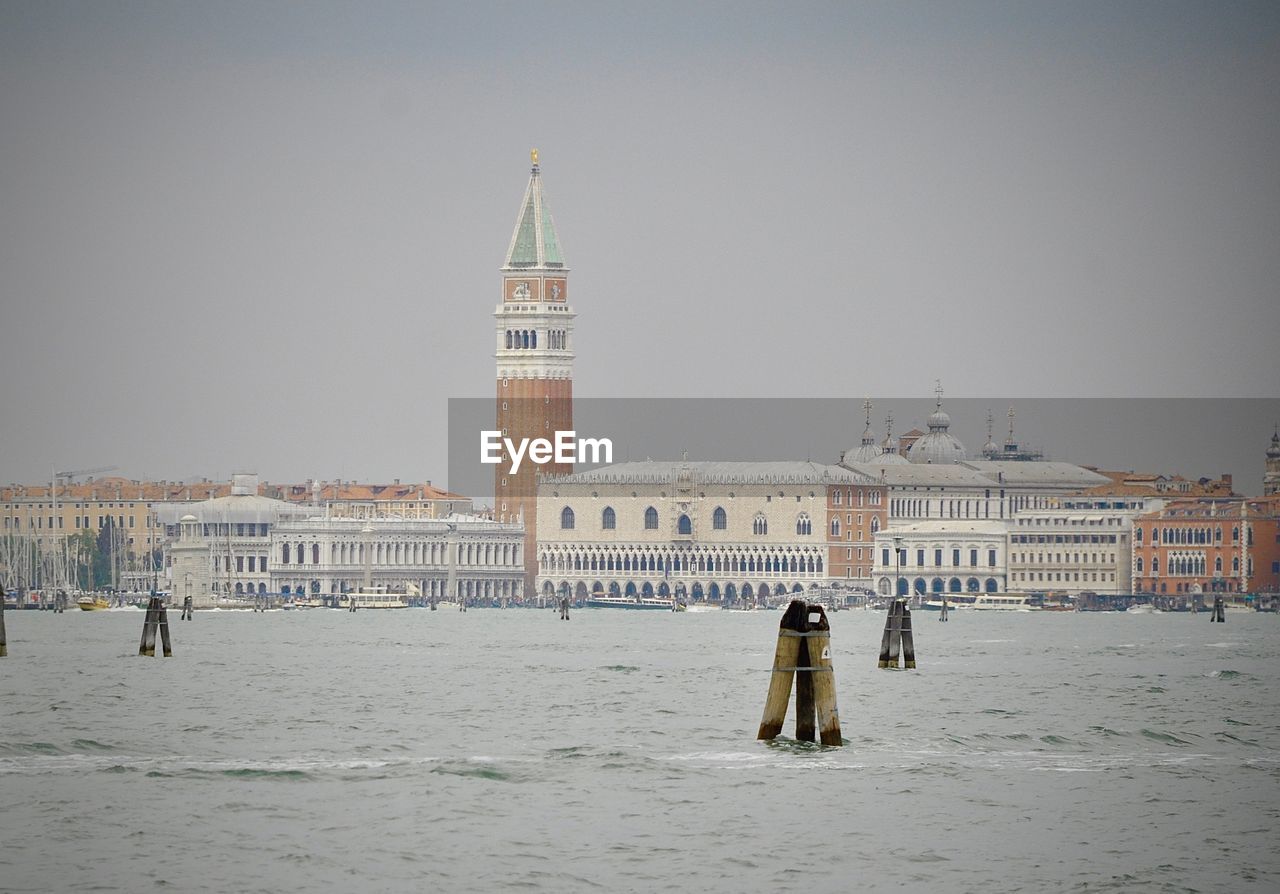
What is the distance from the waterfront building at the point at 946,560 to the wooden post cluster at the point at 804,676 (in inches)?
4534

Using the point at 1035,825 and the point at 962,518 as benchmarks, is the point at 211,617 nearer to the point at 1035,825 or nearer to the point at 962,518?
the point at 962,518

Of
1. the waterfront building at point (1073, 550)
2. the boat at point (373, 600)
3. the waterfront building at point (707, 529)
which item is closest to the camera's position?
the boat at point (373, 600)

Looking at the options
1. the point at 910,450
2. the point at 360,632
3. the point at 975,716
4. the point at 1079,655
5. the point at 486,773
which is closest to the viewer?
the point at 486,773

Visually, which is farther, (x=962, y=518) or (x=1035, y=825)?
(x=962, y=518)

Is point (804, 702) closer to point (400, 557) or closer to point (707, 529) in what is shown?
point (400, 557)

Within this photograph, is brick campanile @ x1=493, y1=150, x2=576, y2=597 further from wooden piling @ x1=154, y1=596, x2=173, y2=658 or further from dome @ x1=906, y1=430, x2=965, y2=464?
wooden piling @ x1=154, y1=596, x2=173, y2=658

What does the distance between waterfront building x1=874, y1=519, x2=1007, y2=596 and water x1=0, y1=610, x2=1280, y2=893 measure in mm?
95680

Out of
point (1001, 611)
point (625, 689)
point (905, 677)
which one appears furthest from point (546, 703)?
point (1001, 611)

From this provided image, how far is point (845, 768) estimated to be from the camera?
2958cm

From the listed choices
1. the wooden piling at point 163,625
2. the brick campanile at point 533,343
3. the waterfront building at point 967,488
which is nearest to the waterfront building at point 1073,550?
the waterfront building at point 967,488

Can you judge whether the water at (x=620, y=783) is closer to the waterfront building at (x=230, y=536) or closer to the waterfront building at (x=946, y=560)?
the waterfront building at (x=946, y=560)

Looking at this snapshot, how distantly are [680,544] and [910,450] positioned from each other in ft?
66.5

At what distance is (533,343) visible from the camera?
15412 cm

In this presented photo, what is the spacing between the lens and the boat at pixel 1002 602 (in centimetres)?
13600
